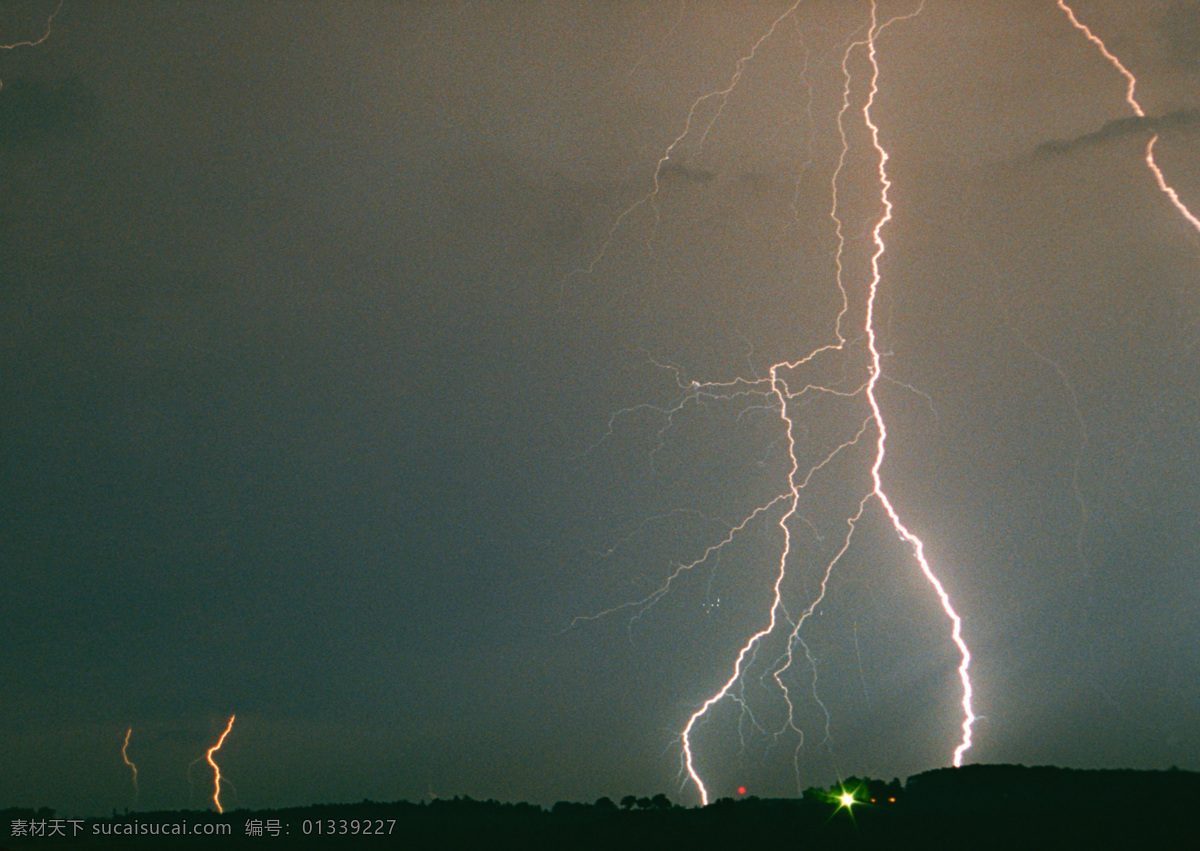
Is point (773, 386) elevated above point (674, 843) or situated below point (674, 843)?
above

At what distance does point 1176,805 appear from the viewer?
555 inches

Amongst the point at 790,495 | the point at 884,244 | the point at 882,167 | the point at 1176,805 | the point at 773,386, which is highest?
the point at 882,167

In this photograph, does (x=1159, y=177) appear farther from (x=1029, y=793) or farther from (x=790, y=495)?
(x=1029, y=793)

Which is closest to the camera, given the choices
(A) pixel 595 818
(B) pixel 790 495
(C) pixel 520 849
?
(B) pixel 790 495

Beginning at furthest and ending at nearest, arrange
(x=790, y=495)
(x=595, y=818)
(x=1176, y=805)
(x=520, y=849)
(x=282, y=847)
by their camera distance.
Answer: (x=595, y=818) < (x=282, y=847) < (x=520, y=849) < (x=790, y=495) < (x=1176, y=805)

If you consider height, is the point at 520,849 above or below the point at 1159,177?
below

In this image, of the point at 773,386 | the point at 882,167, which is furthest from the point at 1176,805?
the point at 882,167

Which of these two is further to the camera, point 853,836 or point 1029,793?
point 1029,793

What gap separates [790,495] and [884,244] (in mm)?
3986

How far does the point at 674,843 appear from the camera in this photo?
15.9 metres

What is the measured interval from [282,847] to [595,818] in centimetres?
599

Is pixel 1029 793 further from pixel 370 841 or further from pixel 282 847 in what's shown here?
pixel 282 847

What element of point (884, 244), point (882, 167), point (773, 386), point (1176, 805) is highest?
point (882, 167)

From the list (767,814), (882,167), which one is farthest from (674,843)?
(882,167)
